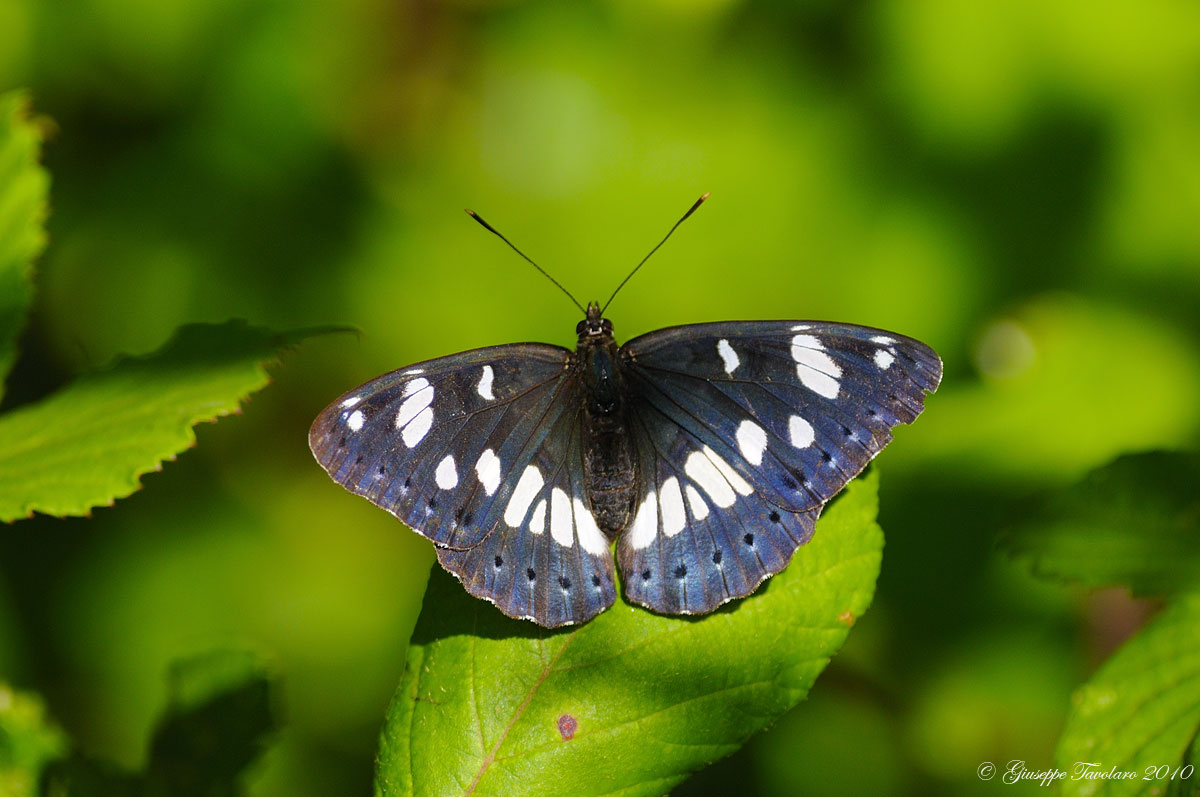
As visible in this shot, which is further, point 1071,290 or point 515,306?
point 515,306

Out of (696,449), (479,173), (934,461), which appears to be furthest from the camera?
(479,173)

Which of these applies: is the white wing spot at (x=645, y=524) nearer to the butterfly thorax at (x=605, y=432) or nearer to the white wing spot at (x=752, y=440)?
the butterfly thorax at (x=605, y=432)

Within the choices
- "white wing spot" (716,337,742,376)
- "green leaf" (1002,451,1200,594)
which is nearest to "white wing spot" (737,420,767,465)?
"white wing spot" (716,337,742,376)

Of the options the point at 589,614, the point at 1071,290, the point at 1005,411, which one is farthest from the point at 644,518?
the point at 1071,290

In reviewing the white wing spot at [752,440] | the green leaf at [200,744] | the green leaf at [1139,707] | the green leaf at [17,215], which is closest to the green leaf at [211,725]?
the green leaf at [200,744]

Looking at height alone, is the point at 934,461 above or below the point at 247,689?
above

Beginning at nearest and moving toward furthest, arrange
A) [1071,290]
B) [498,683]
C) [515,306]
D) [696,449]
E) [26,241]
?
[498,683] → [26,241] → [696,449] → [1071,290] → [515,306]

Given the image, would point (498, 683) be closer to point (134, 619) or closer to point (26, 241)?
point (26, 241)

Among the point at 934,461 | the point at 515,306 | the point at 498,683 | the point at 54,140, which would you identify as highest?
the point at 54,140

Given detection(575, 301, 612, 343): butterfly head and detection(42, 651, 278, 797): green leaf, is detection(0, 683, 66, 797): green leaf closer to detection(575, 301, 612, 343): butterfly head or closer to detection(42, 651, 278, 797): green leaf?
detection(42, 651, 278, 797): green leaf
